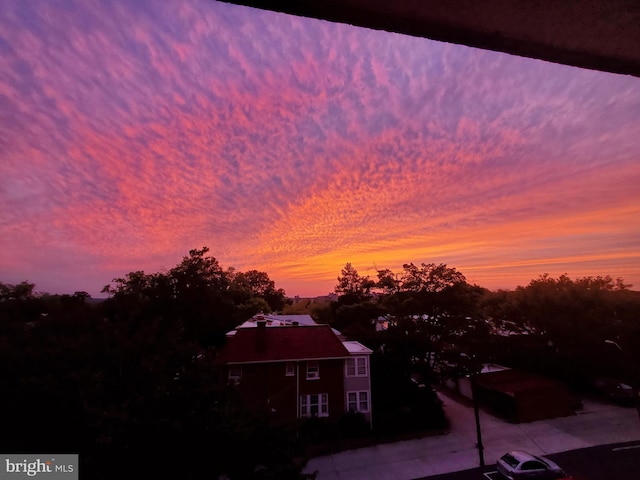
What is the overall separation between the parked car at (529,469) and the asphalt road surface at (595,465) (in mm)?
1154

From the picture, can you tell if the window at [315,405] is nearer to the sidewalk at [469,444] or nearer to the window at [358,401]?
the window at [358,401]

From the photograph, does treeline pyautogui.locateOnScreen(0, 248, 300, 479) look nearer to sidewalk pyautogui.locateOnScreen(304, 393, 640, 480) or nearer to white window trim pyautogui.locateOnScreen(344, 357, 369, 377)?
sidewalk pyautogui.locateOnScreen(304, 393, 640, 480)

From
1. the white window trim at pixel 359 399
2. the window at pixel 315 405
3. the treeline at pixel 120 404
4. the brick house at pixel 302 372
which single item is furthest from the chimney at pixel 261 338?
the treeline at pixel 120 404

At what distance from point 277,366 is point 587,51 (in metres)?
24.6

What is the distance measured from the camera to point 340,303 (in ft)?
199

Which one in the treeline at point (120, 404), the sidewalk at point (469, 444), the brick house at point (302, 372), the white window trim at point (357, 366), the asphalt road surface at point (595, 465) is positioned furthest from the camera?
the white window trim at point (357, 366)

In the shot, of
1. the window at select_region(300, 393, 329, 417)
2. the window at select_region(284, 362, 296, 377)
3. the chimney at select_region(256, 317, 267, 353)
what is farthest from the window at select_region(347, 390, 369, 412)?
the chimney at select_region(256, 317, 267, 353)

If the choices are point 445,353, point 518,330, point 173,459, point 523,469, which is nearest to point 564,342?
point 518,330

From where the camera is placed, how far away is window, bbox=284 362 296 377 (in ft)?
77.6

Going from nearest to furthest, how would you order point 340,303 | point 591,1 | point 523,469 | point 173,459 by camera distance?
1. point 591,1
2. point 173,459
3. point 523,469
4. point 340,303

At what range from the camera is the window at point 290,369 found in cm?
2365

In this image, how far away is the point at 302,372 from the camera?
23.9 metres

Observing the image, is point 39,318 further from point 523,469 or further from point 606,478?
point 606,478

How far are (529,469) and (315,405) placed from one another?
43.4ft
